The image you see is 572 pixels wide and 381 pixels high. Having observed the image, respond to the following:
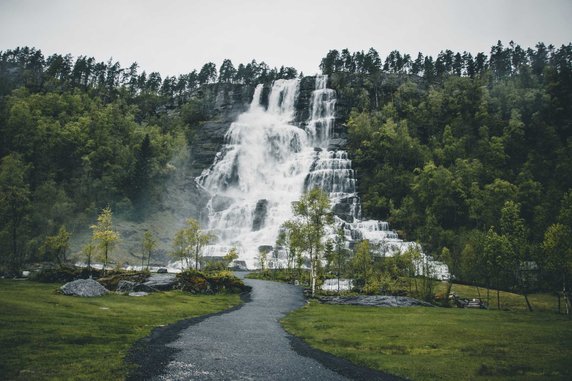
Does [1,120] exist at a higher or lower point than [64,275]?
higher

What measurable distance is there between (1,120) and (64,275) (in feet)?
348

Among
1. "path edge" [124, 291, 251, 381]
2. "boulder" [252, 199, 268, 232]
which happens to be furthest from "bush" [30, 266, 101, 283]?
"boulder" [252, 199, 268, 232]

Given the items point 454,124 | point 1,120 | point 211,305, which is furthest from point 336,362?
point 1,120

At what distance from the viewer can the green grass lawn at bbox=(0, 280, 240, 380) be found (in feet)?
57.8

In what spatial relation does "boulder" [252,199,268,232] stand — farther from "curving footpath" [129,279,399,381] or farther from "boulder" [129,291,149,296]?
"curving footpath" [129,279,399,381]

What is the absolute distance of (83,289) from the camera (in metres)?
43.8

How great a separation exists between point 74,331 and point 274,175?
128383 millimetres

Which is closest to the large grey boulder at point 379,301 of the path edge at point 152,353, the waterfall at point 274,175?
the path edge at point 152,353

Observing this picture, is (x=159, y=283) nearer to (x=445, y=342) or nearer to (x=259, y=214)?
(x=445, y=342)

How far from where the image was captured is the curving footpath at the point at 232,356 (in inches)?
779

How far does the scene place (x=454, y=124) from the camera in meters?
146

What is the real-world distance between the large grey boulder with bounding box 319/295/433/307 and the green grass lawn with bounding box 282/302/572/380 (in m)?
7.82

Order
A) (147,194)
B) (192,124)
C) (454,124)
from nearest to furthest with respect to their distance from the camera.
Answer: (147,194), (454,124), (192,124)

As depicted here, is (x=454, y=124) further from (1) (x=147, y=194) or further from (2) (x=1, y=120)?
(2) (x=1, y=120)
